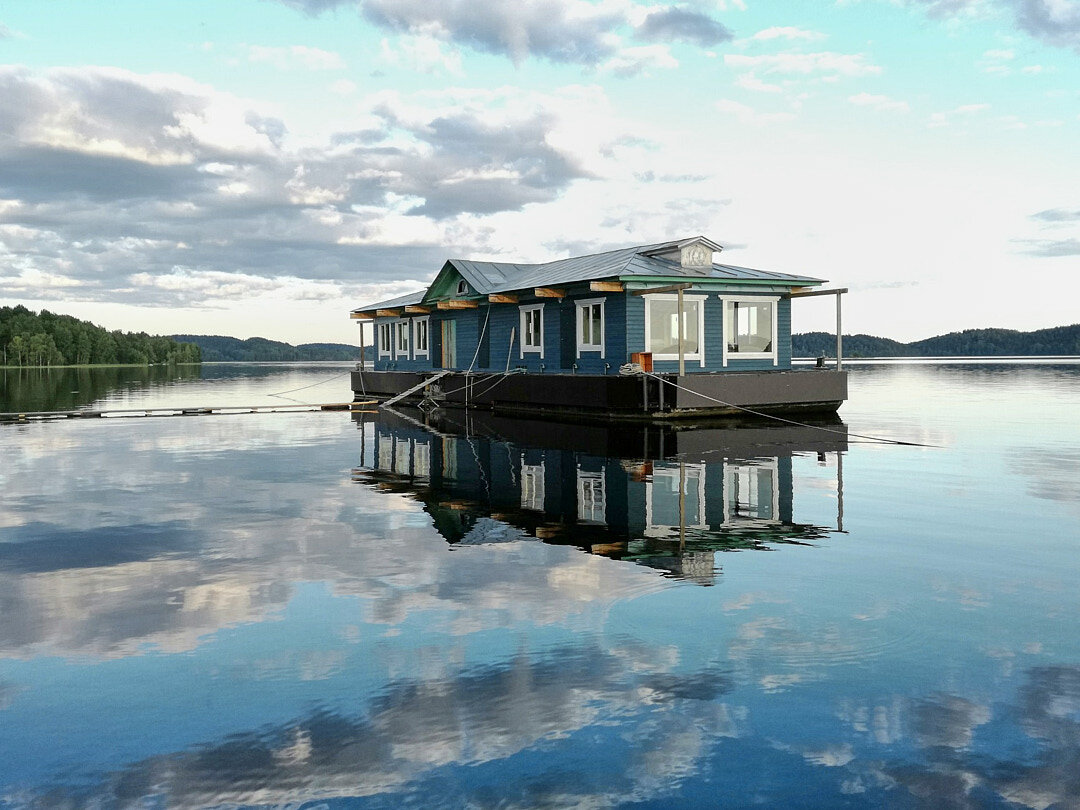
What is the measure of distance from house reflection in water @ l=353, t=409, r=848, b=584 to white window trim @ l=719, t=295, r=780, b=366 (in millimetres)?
5284

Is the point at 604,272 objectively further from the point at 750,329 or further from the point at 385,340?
the point at 385,340

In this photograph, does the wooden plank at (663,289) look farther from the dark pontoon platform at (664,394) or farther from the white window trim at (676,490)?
the white window trim at (676,490)

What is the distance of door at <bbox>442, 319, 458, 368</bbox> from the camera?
42.5 m

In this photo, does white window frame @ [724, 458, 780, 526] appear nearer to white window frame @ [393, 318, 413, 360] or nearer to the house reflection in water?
the house reflection in water

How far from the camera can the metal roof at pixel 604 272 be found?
102 ft

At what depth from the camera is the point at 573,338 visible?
33250 millimetres

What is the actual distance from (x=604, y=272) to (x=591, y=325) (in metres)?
1.98

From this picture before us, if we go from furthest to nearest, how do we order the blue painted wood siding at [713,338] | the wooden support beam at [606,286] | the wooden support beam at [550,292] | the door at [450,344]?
the door at [450,344]
the wooden support beam at [550,292]
the blue painted wood siding at [713,338]
the wooden support beam at [606,286]

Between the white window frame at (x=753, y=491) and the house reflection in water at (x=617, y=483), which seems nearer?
the house reflection in water at (x=617, y=483)

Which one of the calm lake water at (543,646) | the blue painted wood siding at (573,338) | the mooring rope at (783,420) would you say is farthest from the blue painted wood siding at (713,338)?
the calm lake water at (543,646)

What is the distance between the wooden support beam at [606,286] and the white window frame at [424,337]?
1736 centimetres

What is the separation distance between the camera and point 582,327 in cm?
3262

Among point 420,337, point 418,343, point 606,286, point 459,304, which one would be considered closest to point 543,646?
point 606,286

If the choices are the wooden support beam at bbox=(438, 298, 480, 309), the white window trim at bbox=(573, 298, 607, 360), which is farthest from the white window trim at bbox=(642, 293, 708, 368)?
the wooden support beam at bbox=(438, 298, 480, 309)
